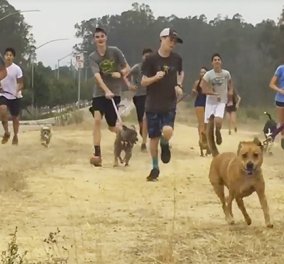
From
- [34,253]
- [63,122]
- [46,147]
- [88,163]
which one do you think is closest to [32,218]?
[34,253]

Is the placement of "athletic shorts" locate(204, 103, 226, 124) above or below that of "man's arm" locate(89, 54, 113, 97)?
below

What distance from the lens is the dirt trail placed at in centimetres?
513

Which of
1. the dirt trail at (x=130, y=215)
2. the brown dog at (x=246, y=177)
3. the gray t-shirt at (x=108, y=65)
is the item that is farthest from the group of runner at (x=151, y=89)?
the brown dog at (x=246, y=177)

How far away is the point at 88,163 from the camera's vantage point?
36.6ft

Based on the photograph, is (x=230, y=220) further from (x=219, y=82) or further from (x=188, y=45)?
(x=188, y=45)

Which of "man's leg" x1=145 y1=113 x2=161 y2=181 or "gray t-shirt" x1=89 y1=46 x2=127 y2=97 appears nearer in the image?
"man's leg" x1=145 y1=113 x2=161 y2=181

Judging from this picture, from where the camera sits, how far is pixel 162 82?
30.4 feet

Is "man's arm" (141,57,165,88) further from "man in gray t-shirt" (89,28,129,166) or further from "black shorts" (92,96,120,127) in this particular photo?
"black shorts" (92,96,120,127)

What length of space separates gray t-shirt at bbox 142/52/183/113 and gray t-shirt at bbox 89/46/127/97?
61.6 inches

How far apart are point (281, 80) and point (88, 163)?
3.14m

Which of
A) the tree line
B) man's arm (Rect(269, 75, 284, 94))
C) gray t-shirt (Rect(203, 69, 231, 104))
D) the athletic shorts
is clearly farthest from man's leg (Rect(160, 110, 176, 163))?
the tree line

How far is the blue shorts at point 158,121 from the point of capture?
30.6 ft

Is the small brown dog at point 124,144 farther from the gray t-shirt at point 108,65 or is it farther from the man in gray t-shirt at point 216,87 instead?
the man in gray t-shirt at point 216,87

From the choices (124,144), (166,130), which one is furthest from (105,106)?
(166,130)
